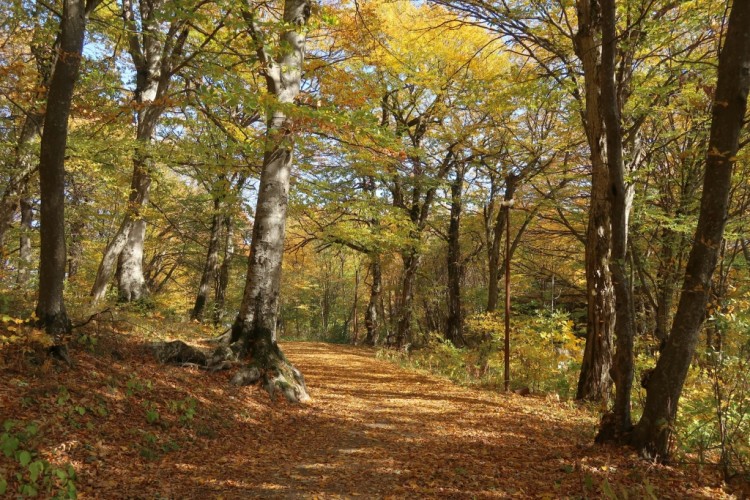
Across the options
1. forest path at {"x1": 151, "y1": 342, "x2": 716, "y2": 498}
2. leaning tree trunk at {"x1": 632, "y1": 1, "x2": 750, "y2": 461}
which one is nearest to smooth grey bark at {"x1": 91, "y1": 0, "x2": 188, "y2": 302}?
forest path at {"x1": 151, "y1": 342, "x2": 716, "y2": 498}

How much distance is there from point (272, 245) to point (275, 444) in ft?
11.3

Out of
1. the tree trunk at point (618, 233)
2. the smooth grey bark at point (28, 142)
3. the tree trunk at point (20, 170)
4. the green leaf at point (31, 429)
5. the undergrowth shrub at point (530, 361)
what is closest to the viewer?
the green leaf at point (31, 429)

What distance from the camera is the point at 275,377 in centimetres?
714

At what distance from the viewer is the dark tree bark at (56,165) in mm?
4883

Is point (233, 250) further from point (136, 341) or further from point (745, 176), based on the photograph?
point (745, 176)

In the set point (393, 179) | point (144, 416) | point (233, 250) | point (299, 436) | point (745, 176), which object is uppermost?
point (393, 179)

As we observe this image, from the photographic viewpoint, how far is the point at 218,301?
1648 cm

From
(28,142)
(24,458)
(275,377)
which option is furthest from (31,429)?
(28,142)

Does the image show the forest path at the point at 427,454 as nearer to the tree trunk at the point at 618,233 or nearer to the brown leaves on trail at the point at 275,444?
the brown leaves on trail at the point at 275,444

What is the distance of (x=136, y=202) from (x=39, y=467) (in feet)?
27.9

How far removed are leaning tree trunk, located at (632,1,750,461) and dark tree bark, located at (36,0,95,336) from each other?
6.39m

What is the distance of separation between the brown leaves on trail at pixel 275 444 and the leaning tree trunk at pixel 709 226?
62 cm

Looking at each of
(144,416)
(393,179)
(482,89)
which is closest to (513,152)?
(393,179)

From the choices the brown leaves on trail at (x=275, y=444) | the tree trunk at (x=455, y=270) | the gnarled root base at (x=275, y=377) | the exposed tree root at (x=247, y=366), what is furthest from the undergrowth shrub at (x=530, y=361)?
the tree trunk at (x=455, y=270)
